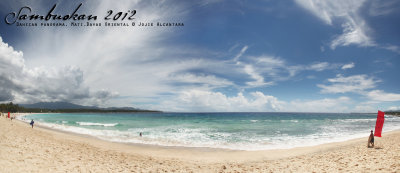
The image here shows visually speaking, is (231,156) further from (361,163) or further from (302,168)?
(361,163)

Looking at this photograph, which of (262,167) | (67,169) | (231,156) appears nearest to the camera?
(67,169)

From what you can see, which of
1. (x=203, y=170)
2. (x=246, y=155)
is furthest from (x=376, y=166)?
(x=203, y=170)

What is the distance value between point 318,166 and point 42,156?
1434 cm

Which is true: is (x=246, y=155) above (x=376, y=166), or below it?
below

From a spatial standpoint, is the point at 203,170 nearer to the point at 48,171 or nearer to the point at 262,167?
the point at 262,167

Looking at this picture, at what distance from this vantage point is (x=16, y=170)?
7.52m

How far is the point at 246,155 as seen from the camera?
13328mm

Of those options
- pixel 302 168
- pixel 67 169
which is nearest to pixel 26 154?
pixel 67 169

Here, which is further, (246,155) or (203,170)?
(246,155)

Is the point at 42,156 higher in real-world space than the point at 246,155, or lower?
higher

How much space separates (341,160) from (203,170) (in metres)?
7.75

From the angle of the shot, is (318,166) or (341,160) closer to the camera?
(318,166)

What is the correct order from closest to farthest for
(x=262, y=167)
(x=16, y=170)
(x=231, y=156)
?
(x=16, y=170) < (x=262, y=167) < (x=231, y=156)

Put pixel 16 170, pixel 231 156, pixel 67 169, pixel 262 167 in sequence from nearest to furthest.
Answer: pixel 16 170 < pixel 67 169 < pixel 262 167 < pixel 231 156
